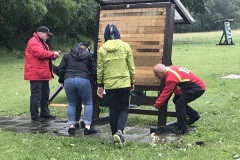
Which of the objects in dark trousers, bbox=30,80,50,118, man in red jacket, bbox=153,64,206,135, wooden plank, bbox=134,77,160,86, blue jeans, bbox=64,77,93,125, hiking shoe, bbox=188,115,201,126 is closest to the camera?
→ man in red jacket, bbox=153,64,206,135

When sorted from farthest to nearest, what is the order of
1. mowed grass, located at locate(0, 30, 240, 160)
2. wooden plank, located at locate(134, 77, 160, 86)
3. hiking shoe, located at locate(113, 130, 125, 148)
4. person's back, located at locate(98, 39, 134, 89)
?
1. wooden plank, located at locate(134, 77, 160, 86)
2. person's back, located at locate(98, 39, 134, 89)
3. hiking shoe, located at locate(113, 130, 125, 148)
4. mowed grass, located at locate(0, 30, 240, 160)

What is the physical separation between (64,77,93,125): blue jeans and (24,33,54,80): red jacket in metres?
1.50

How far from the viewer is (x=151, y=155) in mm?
5926

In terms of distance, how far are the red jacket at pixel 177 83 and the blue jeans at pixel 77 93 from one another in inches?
46.1

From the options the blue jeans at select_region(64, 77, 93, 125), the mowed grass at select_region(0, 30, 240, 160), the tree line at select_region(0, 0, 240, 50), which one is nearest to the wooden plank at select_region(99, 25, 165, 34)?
the blue jeans at select_region(64, 77, 93, 125)

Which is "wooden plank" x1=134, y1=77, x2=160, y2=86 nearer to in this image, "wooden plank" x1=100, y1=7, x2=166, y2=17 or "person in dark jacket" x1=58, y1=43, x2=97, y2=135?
"person in dark jacket" x1=58, y1=43, x2=97, y2=135

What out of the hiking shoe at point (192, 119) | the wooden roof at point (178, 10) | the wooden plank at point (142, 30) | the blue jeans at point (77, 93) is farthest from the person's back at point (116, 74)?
the hiking shoe at point (192, 119)

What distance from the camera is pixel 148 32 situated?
789cm

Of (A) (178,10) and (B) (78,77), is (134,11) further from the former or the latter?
(B) (78,77)

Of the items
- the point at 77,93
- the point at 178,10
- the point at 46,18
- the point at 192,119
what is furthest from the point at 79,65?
the point at 46,18

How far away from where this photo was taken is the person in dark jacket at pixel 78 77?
7445 millimetres

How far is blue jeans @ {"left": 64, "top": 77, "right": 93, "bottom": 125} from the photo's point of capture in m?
7.43

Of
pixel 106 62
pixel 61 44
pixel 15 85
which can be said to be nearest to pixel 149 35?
pixel 106 62

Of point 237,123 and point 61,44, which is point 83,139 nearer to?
point 237,123
